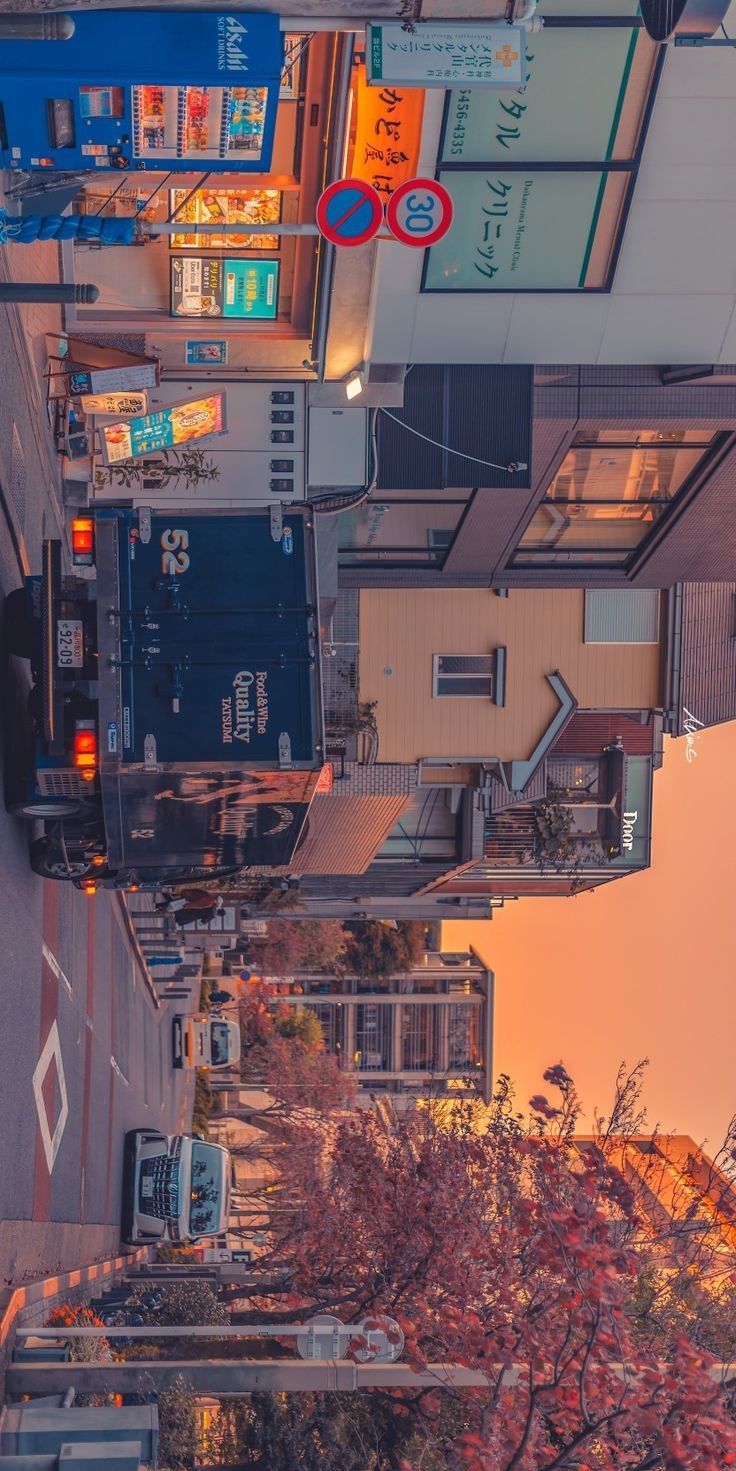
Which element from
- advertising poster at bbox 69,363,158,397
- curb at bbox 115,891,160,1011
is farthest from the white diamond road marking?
advertising poster at bbox 69,363,158,397

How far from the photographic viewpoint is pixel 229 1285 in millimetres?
28094

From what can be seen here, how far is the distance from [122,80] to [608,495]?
40.9ft

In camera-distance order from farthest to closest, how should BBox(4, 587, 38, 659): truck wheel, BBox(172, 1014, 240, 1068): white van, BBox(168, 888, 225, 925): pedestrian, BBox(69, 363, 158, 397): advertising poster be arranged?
BBox(172, 1014, 240, 1068): white van → BBox(168, 888, 225, 925): pedestrian → BBox(69, 363, 158, 397): advertising poster → BBox(4, 587, 38, 659): truck wheel

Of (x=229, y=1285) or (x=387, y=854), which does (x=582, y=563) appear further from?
(x=229, y=1285)

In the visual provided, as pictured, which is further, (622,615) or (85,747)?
(622,615)

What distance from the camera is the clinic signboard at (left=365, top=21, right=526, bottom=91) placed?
43.5ft

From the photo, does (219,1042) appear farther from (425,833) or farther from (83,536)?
(83,536)

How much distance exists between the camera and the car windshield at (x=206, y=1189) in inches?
1054

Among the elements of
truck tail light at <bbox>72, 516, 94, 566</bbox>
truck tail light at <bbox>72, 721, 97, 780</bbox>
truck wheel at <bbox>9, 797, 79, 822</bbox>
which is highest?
truck tail light at <bbox>72, 516, 94, 566</bbox>

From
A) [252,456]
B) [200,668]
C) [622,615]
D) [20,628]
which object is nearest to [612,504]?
[622,615]

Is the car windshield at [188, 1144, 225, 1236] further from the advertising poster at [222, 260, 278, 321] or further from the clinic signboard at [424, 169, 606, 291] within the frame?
the clinic signboard at [424, 169, 606, 291]

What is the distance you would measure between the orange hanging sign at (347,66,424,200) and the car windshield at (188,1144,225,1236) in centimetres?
2005

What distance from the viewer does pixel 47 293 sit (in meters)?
14.0

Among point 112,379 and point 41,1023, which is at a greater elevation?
point 112,379
